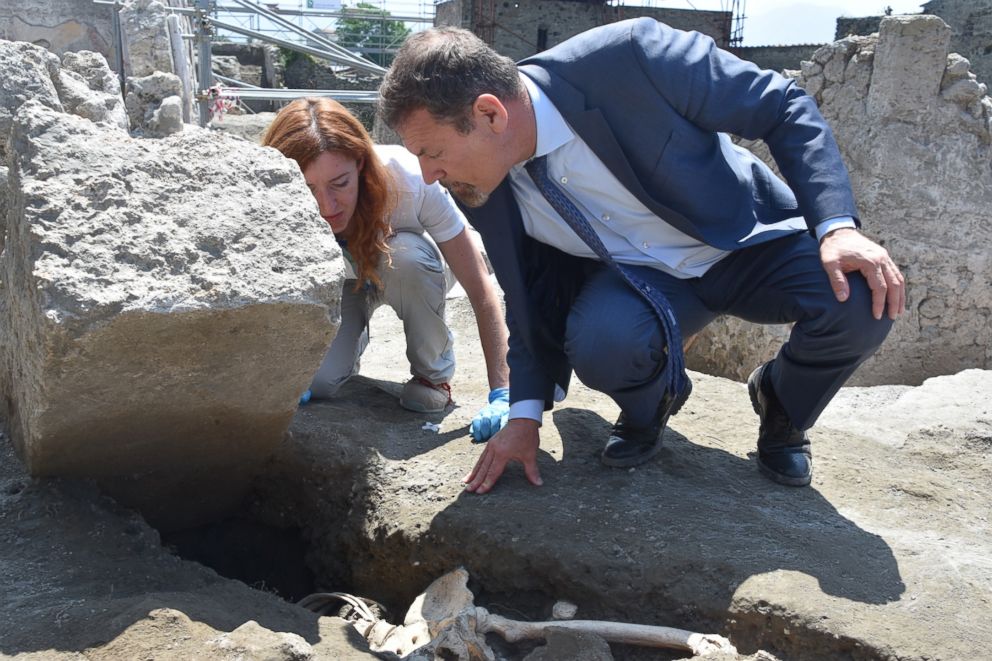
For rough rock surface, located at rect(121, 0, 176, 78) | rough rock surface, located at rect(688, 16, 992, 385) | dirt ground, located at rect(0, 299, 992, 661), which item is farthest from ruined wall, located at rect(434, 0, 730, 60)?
dirt ground, located at rect(0, 299, 992, 661)

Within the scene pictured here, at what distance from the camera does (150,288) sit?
5.50 ft

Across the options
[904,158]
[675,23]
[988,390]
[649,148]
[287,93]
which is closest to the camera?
[649,148]

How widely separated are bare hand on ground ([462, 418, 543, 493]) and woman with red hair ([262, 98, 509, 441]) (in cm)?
25

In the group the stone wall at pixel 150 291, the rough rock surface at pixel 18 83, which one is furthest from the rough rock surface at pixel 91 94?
the stone wall at pixel 150 291

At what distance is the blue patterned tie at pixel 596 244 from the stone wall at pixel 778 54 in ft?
51.0

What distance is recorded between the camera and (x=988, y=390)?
3.14 meters

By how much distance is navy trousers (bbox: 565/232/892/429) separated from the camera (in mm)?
2139

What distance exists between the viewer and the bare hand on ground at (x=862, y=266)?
1.91 metres

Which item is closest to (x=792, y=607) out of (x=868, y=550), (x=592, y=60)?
(x=868, y=550)

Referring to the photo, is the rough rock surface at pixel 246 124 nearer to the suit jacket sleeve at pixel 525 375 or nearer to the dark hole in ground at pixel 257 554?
the dark hole in ground at pixel 257 554

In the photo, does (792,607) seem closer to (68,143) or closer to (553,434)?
(553,434)

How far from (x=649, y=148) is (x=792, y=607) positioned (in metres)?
1.03

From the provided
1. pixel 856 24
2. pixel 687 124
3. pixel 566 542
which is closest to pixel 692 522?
pixel 566 542

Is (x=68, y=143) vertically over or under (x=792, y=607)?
over
